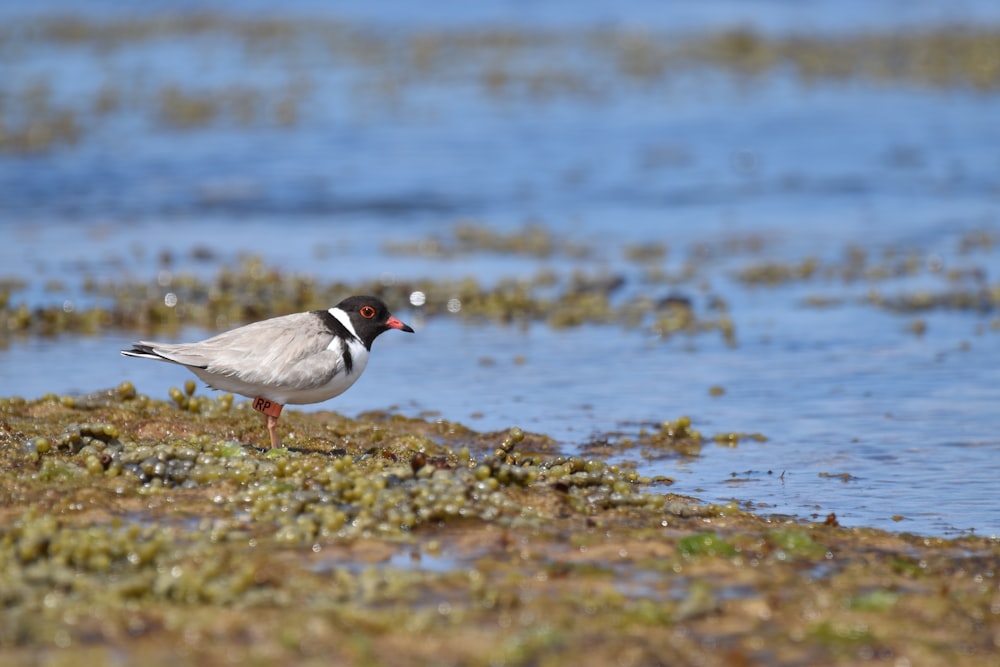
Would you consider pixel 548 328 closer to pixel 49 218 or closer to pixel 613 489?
pixel 613 489

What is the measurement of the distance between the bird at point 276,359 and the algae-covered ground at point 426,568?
40cm

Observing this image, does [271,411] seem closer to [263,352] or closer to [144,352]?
[263,352]

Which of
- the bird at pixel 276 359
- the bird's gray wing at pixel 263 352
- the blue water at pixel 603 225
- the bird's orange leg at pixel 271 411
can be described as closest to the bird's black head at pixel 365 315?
the bird at pixel 276 359

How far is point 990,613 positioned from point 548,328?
25.1 ft

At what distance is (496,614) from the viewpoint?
603 centimetres

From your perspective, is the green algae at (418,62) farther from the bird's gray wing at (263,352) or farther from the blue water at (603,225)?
the bird's gray wing at (263,352)

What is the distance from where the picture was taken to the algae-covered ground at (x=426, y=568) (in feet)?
18.5

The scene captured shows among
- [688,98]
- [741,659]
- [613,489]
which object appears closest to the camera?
[741,659]

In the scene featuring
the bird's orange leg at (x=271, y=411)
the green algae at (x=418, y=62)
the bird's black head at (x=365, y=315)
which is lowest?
the bird's orange leg at (x=271, y=411)

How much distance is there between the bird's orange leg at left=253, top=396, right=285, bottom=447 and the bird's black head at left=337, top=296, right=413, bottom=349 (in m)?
0.77

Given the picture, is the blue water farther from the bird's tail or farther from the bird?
the bird's tail

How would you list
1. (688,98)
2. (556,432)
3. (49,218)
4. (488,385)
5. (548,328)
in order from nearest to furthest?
(556,432), (488,385), (548,328), (49,218), (688,98)

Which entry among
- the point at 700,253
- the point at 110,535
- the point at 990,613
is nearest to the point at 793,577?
the point at 990,613

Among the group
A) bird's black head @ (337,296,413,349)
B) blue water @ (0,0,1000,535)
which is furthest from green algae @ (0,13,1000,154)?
bird's black head @ (337,296,413,349)
